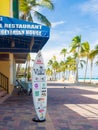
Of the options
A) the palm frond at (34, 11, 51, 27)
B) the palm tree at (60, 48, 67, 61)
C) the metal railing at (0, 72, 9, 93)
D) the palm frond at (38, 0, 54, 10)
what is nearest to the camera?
the metal railing at (0, 72, 9, 93)

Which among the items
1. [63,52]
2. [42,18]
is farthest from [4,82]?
[63,52]

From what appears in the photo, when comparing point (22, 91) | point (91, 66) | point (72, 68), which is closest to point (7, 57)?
point (22, 91)

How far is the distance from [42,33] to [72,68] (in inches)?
2874

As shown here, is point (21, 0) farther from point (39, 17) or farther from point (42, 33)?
point (42, 33)

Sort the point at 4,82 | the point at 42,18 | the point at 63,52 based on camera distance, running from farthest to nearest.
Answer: the point at 63,52 < the point at 42,18 < the point at 4,82

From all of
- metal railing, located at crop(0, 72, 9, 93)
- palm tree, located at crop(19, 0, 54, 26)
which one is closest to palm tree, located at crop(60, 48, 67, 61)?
Answer: palm tree, located at crop(19, 0, 54, 26)

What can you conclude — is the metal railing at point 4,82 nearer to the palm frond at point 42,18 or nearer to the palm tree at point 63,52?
the palm frond at point 42,18

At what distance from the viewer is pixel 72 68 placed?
265ft

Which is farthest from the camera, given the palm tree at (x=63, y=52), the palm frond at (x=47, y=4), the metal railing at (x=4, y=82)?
the palm tree at (x=63, y=52)

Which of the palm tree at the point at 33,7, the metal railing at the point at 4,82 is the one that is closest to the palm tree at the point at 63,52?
the palm tree at the point at 33,7

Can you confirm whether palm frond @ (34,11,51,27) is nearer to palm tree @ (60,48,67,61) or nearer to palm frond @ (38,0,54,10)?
palm frond @ (38,0,54,10)

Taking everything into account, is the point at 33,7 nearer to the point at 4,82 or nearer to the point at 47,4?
the point at 47,4

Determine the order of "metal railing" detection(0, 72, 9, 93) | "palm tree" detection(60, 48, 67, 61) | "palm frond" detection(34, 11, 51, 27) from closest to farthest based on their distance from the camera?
"metal railing" detection(0, 72, 9, 93)
"palm frond" detection(34, 11, 51, 27)
"palm tree" detection(60, 48, 67, 61)

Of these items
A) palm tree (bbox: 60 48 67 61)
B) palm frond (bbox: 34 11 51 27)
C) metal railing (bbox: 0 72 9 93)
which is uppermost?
palm tree (bbox: 60 48 67 61)
